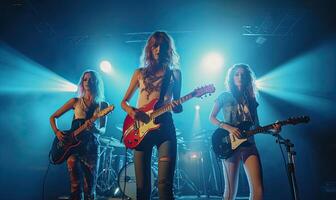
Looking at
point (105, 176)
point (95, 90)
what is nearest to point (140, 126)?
point (95, 90)

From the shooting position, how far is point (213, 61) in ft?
28.8

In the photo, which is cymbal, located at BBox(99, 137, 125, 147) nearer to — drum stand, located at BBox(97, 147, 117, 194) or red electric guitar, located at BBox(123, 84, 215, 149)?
drum stand, located at BBox(97, 147, 117, 194)

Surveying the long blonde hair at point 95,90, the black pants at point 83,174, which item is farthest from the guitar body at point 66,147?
the long blonde hair at point 95,90

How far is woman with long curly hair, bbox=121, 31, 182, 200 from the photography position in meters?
2.32

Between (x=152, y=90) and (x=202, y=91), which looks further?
(x=202, y=91)

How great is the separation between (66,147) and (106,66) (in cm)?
527

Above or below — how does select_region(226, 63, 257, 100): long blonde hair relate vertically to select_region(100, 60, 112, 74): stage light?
below

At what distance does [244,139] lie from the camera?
324 cm

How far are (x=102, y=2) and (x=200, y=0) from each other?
8.22ft

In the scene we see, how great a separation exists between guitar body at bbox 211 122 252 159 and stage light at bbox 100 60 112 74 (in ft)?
20.4

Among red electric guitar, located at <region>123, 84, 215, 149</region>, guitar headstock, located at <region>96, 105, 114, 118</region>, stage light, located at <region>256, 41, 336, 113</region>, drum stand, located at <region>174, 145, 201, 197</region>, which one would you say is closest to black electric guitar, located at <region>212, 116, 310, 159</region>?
red electric guitar, located at <region>123, 84, 215, 149</region>

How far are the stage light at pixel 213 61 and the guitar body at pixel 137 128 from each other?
20.7 ft

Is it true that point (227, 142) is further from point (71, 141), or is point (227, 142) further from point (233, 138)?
point (71, 141)

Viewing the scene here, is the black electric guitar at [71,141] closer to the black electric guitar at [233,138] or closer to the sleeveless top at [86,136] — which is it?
the sleeveless top at [86,136]
